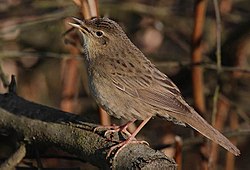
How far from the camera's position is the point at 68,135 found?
454 centimetres

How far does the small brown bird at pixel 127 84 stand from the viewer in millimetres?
5023

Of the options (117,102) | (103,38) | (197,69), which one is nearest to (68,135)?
(117,102)

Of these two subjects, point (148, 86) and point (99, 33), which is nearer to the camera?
point (148, 86)

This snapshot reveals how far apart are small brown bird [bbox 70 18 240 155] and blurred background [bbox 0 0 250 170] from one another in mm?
1264

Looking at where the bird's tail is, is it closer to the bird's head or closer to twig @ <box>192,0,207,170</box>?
the bird's head

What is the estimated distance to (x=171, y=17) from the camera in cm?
787

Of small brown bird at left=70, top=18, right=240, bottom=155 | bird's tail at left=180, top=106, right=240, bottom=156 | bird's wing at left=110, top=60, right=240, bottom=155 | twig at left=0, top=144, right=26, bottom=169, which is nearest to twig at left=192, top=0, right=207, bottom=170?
small brown bird at left=70, top=18, right=240, bottom=155

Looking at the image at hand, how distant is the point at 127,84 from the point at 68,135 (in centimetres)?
87

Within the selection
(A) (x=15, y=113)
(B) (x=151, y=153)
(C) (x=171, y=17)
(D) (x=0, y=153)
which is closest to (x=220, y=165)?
(C) (x=171, y=17)

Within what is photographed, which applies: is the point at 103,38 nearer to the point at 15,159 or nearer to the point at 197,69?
the point at 15,159

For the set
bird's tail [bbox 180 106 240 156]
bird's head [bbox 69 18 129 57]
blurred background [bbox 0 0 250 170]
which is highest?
bird's head [bbox 69 18 129 57]

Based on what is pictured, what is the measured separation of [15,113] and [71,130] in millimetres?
624

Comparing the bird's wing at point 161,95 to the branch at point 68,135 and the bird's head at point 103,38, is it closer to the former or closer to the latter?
the bird's head at point 103,38

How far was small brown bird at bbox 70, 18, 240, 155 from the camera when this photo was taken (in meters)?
5.02
